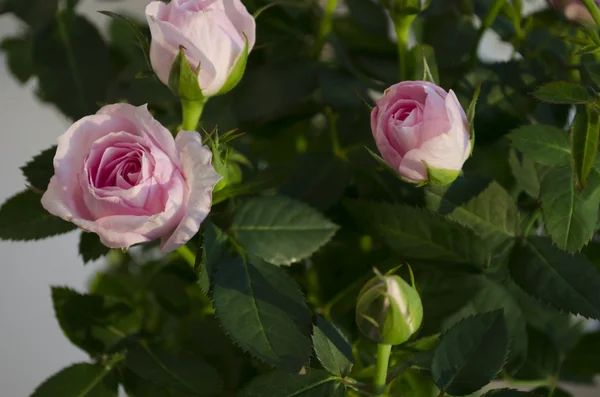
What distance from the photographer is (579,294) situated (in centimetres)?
35

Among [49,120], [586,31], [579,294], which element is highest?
[586,31]

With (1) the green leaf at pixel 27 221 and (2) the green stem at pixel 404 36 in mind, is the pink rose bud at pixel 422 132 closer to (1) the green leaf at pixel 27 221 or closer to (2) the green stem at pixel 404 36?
(2) the green stem at pixel 404 36

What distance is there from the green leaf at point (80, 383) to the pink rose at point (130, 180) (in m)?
0.12

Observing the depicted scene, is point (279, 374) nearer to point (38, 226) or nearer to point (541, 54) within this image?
point (38, 226)

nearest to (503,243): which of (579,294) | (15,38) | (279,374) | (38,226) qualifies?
(579,294)

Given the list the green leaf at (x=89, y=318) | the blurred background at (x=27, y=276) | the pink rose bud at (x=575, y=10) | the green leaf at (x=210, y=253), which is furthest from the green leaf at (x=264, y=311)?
the blurred background at (x=27, y=276)

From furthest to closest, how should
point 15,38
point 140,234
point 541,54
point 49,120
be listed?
point 49,120 < point 15,38 < point 541,54 < point 140,234

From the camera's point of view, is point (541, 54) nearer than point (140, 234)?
No

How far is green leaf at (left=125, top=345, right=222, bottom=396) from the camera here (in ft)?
1.16

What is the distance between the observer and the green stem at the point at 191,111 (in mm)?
326

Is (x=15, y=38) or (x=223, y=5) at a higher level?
(x=223, y=5)

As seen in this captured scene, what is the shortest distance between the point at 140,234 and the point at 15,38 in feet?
1.28

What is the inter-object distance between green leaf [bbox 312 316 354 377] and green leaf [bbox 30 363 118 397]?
13cm

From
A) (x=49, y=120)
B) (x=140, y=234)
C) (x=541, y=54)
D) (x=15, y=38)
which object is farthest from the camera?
(x=49, y=120)
